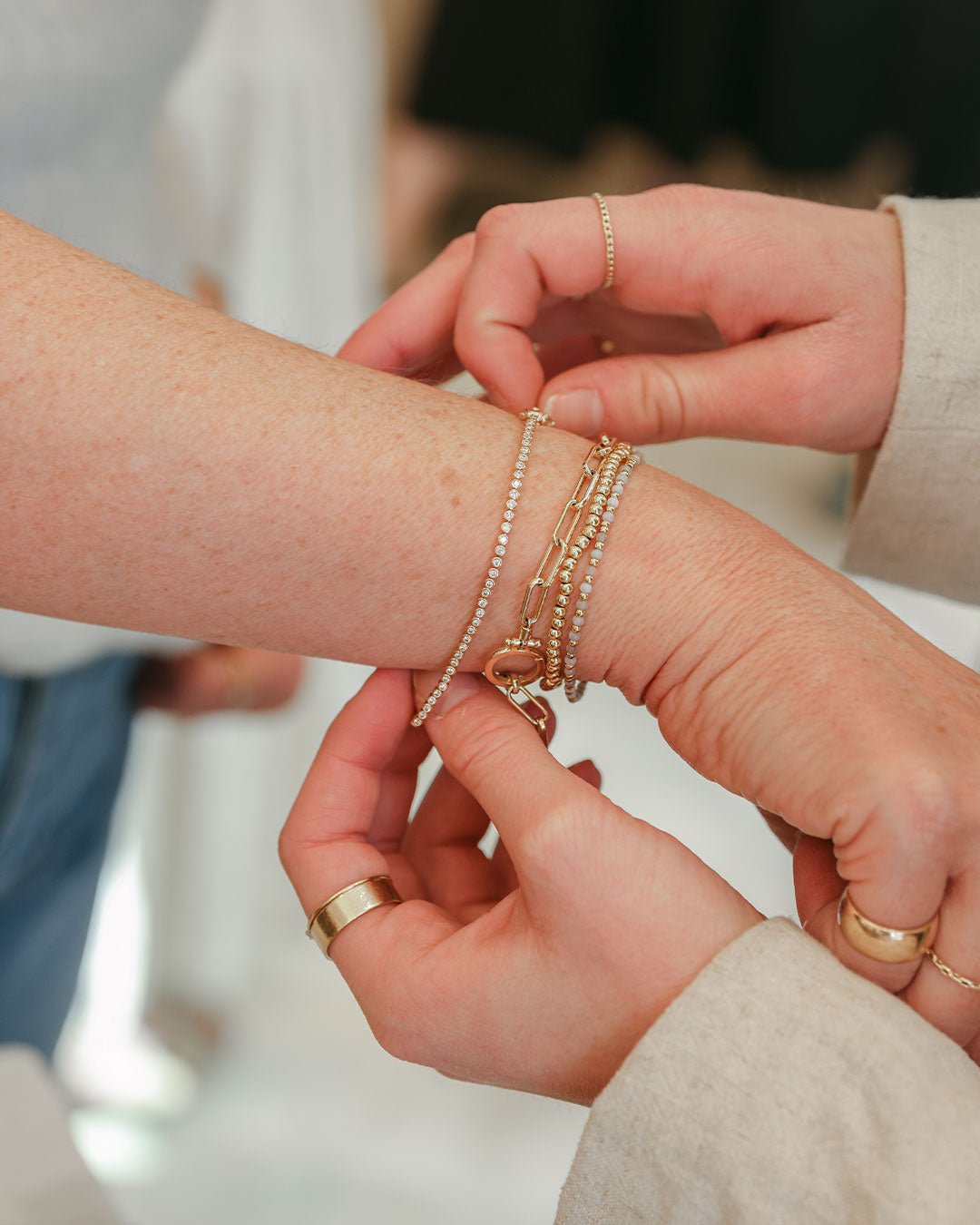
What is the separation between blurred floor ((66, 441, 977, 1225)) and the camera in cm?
140

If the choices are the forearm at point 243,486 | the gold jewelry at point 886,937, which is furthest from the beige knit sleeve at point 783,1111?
the forearm at point 243,486

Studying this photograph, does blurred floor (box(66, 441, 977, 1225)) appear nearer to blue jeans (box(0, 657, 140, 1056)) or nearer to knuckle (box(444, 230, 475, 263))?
blue jeans (box(0, 657, 140, 1056))

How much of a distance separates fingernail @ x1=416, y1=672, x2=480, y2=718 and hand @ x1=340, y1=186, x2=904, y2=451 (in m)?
0.20

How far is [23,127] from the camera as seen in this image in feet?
2.64

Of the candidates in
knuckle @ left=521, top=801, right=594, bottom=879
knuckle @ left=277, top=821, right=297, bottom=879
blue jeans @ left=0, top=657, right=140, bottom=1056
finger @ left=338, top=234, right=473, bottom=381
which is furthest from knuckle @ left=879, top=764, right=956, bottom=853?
blue jeans @ left=0, top=657, right=140, bottom=1056

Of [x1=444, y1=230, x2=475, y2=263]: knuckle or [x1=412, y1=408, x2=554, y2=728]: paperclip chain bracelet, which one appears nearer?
[x1=412, y1=408, x2=554, y2=728]: paperclip chain bracelet

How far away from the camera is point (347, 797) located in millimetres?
714

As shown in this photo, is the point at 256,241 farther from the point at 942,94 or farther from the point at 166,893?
the point at 942,94

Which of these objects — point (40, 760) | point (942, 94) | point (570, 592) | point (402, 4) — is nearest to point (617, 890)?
point (570, 592)

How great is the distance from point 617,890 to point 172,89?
2.99ft

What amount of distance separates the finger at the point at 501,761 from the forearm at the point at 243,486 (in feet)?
0.10

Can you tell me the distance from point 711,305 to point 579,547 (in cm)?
24

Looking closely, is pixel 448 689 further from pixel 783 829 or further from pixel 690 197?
pixel 690 197

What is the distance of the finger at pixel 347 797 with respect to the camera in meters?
0.69
